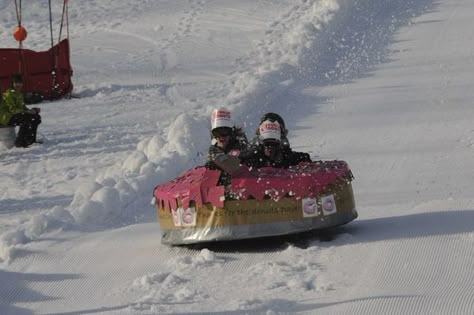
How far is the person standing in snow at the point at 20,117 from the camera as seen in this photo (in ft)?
44.3

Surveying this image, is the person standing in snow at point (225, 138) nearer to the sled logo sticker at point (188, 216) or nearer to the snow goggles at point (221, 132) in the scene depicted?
the snow goggles at point (221, 132)

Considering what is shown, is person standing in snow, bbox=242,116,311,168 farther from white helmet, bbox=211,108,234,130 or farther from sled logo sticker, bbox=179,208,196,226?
sled logo sticker, bbox=179,208,196,226

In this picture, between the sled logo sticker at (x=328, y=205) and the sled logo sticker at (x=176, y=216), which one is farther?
the sled logo sticker at (x=176, y=216)

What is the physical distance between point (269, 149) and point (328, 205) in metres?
0.76

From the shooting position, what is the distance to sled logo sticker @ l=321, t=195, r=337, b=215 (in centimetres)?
714

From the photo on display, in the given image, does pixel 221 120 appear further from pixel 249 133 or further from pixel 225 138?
pixel 249 133

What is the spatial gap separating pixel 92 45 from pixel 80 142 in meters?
7.41

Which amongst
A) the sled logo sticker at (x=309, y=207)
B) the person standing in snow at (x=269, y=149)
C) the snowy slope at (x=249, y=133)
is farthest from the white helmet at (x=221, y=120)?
the sled logo sticker at (x=309, y=207)

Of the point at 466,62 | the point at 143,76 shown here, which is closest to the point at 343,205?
the point at 466,62

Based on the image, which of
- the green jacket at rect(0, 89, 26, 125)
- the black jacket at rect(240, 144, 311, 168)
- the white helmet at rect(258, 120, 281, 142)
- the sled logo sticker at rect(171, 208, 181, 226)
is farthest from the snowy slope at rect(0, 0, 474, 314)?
the white helmet at rect(258, 120, 281, 142)

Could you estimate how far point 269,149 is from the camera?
25.2 feet

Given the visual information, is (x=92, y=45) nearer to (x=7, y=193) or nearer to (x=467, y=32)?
(x=467, y=32)

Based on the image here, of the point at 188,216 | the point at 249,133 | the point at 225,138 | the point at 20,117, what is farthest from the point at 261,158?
the point at 20,117

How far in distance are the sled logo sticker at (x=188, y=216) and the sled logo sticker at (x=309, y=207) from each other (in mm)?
813
